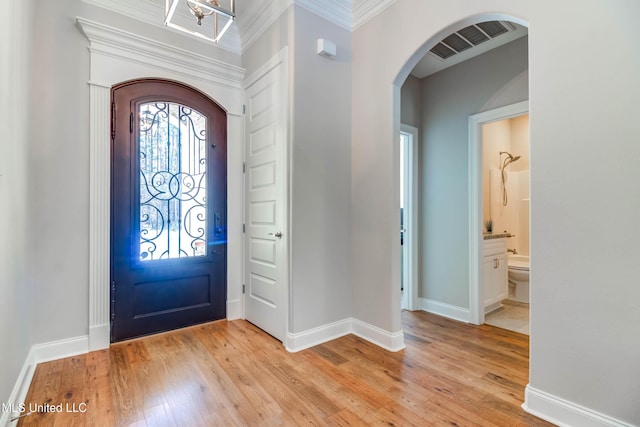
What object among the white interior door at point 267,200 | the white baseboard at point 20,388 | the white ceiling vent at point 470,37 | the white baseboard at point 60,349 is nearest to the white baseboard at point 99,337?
the white baseboard at point 60,349

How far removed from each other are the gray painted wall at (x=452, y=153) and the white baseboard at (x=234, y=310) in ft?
6.92

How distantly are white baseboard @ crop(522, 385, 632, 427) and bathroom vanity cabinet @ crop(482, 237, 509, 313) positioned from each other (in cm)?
168

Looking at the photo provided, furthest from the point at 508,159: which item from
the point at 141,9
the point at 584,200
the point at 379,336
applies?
the point at 141,9

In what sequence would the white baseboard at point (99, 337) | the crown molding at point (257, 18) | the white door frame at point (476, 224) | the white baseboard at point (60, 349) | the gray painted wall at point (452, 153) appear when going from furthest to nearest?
the white door frame at point (476, 224), the gray painted wall at point (452, 153), the crown molding at point (257, 18), the white baseboard at point (99, 337), the white baseboard at point (60, 349)

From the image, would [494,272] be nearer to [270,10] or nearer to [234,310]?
[234,310]

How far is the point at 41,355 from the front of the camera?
229cm

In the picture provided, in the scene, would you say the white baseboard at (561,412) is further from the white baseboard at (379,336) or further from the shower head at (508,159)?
the shower head at (508,159)

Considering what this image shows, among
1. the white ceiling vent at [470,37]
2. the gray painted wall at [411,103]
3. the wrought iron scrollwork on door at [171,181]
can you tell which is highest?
the white ceiling vent at [470,37]

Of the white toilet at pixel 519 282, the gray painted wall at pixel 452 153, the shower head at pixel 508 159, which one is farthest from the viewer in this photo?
the shower head at pixel 508 159

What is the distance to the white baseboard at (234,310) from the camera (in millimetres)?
3190

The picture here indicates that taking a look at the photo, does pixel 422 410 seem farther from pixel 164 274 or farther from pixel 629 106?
pixel 164 274

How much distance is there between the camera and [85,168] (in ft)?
8.13

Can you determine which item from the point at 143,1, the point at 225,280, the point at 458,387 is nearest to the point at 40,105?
the point at 143,1

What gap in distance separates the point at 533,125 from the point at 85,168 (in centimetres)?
324
